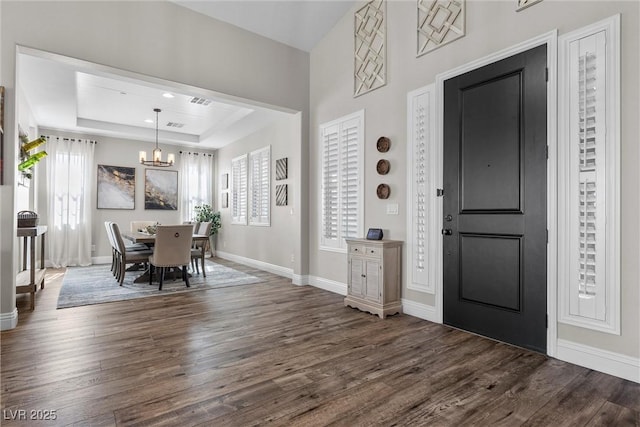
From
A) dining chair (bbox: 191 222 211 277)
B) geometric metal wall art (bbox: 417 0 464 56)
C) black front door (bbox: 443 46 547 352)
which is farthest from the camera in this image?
dining chair (bbox: 191 222 211 277)

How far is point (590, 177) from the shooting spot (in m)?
2.41

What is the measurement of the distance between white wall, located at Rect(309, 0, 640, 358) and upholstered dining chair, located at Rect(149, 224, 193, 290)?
1877mm

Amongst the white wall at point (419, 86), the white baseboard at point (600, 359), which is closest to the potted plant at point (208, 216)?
the white wall at point (419, 86)

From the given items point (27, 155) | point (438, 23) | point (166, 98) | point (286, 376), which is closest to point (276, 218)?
point (166, 98)

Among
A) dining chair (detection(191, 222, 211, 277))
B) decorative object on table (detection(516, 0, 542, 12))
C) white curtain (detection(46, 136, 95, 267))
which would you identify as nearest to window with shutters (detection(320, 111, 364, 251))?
decorative object on table (detection(516, 0, 542, 12))

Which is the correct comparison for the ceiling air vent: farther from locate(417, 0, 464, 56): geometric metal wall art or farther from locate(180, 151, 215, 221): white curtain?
locate(417, 0, 464, 56): geometric metal wall art

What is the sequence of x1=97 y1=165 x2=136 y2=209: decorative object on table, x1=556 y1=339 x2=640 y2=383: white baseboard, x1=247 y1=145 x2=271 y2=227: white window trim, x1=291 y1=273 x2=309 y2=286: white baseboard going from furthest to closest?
1. x1=97 y1=165 x2=136 y2=209: decorative object on table
2. x1=247 y1=145 x2=271 y2=227: white window trim
3. x1=291 y1=273 x2=309 y2=286: white baseboard
4. x1=556 y1=339 x2=640 y2=383: white baseboard

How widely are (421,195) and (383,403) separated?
2.21 m

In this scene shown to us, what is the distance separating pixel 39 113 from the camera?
5914 mm

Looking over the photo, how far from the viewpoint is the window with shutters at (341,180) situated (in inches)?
174

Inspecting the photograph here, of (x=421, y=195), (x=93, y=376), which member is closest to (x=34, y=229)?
(x=93, y=376)

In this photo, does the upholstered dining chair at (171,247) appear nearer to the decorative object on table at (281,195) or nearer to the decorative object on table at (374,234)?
the decorative object on table at (281,195)

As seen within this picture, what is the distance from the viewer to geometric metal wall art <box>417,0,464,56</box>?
3234 mm

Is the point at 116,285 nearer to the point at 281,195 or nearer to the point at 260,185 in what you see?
the point at 281,195
